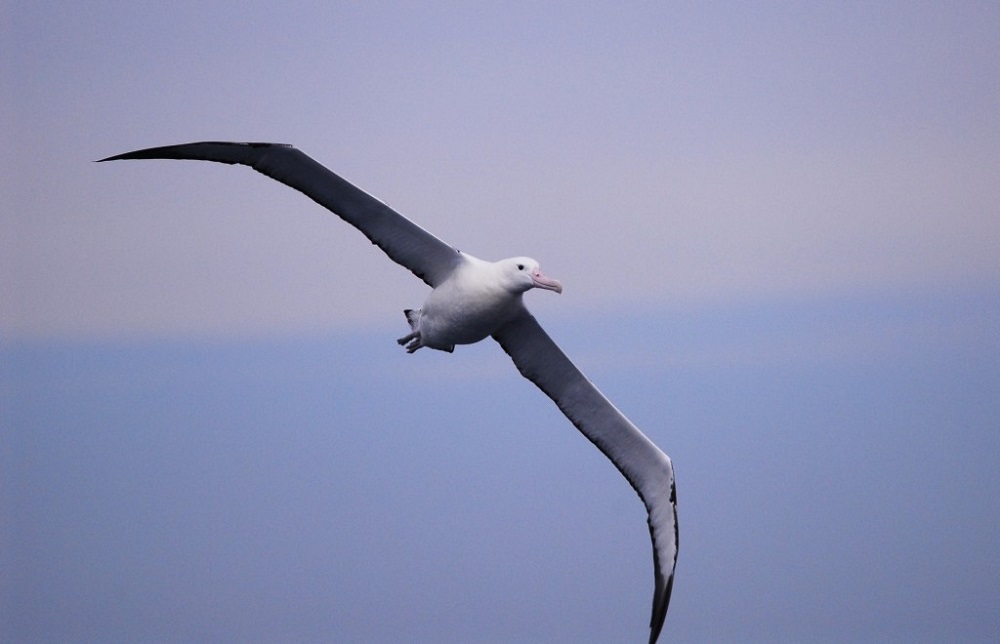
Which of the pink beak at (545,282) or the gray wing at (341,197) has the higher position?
the gray wing at (341,197)

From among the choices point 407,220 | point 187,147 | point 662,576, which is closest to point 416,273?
point 407,220

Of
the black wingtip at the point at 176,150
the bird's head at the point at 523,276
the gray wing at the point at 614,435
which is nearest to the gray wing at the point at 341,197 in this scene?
the black wingtip at the point at 176,150

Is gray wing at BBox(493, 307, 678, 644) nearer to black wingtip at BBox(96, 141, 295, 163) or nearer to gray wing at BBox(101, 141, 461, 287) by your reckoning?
gray wing at BBox(101, 141, 461, 287)

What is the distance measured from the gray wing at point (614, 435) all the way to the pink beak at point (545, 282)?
1.55 metres

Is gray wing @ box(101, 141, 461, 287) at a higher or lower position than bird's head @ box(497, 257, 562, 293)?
higher

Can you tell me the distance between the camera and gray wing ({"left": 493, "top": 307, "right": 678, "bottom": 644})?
44.0ft

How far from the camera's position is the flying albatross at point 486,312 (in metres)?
11.8

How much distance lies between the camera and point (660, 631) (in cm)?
1423

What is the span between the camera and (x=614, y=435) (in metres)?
13.9

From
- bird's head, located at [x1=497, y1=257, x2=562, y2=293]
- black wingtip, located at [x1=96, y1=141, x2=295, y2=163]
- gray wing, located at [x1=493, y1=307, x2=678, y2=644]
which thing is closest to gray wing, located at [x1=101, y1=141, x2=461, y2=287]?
black wingtip, located at [x1=96, y1=141, x2=295, y2=163]

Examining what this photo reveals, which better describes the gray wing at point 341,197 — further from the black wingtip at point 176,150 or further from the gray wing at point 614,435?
the gray wing at point 614,435

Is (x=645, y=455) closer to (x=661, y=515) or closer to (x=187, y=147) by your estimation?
(x=661, y=515)

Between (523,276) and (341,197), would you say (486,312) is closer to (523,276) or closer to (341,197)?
(523,276)

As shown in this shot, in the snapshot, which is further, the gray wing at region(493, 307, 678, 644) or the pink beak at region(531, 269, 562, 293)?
the gray wing at region(493, 307, 678, 644)
